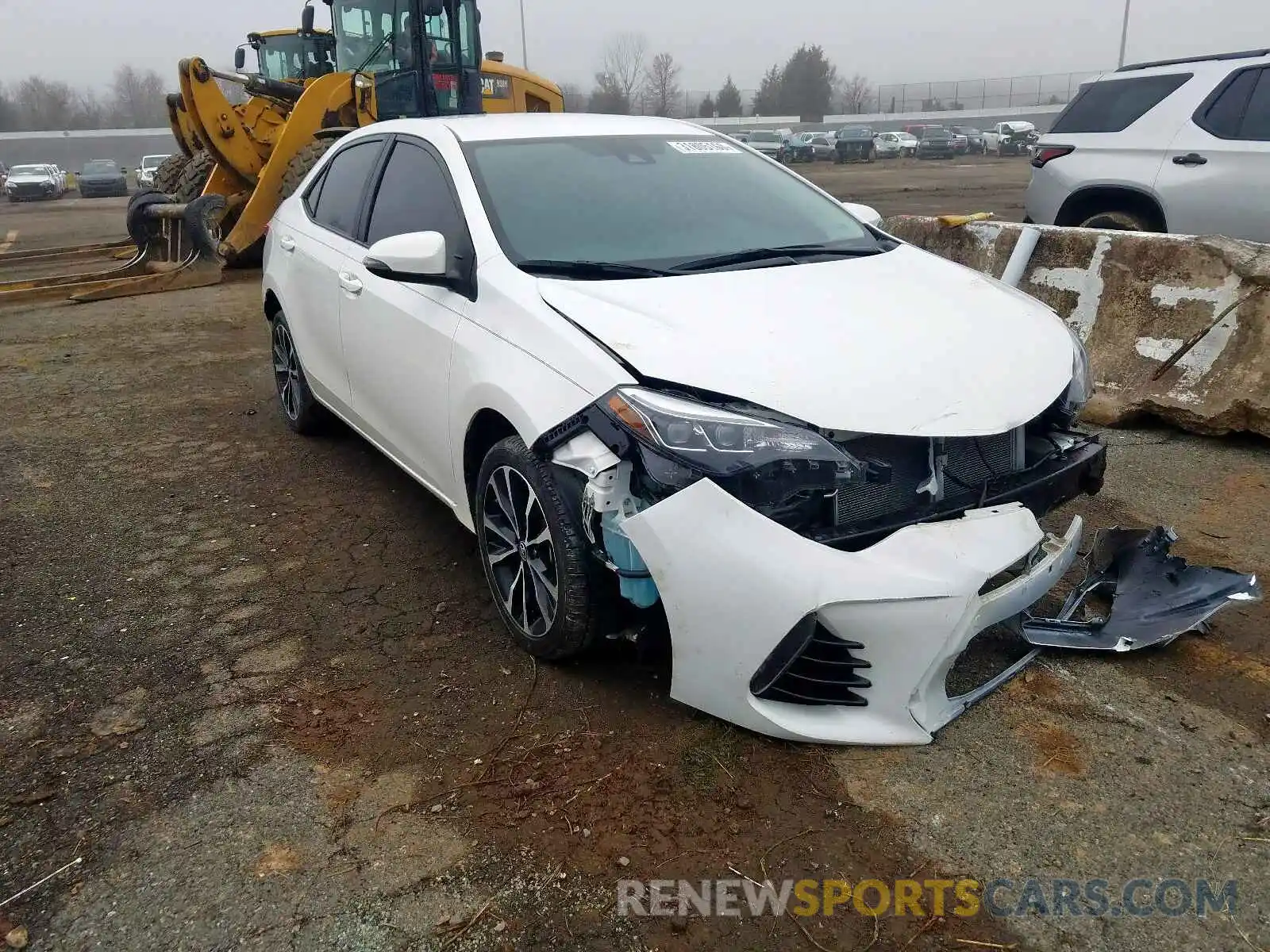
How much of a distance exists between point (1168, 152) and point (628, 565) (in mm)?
5932

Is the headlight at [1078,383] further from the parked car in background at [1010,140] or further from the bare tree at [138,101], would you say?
the bare tree at [138,101]

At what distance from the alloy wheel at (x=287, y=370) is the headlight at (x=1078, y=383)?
3.71 metres

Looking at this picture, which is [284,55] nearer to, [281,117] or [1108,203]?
[281,117]

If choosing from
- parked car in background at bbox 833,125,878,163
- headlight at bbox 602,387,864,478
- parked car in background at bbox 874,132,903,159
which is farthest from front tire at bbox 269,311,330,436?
parked car in background at bbox 874,132,903,159

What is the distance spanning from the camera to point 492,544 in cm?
317

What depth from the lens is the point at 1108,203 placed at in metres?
6.81

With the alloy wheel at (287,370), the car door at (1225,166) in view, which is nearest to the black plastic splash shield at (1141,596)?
the alloy wheel at (287,370)

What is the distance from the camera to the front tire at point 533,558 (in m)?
2.69

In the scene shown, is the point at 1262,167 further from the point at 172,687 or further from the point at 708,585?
the point at 172,687

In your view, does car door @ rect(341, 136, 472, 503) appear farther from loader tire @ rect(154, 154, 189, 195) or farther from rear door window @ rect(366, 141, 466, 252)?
loader tire @ rect(154, 154, 189, 195)

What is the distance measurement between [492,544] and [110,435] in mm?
3595

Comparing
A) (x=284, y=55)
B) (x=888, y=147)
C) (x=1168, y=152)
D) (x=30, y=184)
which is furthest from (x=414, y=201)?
(x=888, y=147)

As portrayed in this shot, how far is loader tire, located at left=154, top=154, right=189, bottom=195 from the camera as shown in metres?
14.4

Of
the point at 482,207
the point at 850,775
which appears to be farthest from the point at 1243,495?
the point at 482,207
